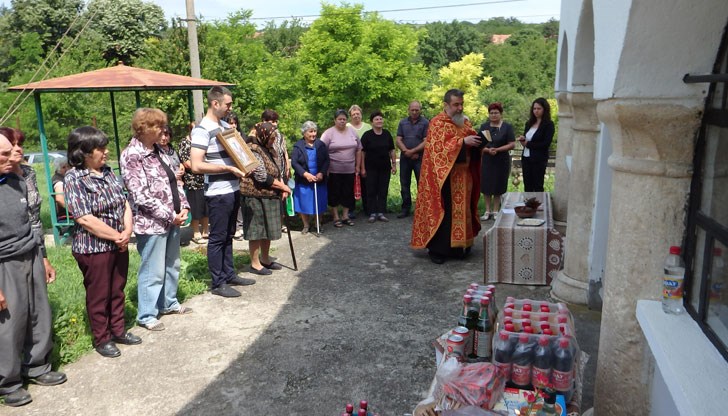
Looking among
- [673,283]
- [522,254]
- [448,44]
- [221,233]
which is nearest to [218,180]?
[221,233]

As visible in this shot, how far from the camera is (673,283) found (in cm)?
233

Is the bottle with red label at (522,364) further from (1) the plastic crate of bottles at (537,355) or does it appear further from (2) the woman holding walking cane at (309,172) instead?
(2) the woman holding walking cane at (309,172)

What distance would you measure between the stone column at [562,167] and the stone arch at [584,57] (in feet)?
5.22

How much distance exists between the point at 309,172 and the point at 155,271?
3605 mm

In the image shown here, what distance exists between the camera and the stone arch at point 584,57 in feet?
15.6

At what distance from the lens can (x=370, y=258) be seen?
705 centimetres

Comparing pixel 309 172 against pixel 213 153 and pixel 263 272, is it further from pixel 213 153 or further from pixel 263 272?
pixel 213 153

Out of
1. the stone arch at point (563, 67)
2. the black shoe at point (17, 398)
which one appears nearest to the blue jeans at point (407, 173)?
the stone arch at point (563, 67)

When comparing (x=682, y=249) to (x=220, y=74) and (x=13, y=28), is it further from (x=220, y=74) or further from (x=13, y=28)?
(x=13, y=28)

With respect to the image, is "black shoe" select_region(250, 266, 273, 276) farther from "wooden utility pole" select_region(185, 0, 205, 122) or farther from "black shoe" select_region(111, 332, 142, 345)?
"wooden utility pole" select_region(185, 0, 205, 122)

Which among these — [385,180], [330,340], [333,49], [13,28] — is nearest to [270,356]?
[330,340]

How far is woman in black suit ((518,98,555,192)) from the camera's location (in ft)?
24.9

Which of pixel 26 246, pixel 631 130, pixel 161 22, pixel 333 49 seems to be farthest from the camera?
pixel 161 22

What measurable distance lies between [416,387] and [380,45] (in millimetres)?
20995
